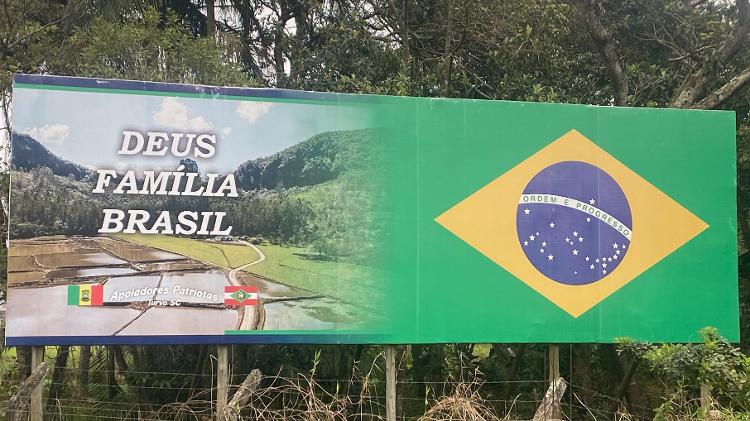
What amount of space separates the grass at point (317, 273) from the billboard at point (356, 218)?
0.02m

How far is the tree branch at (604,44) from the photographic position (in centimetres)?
978

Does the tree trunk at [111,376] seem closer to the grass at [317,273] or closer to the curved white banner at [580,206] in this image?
the grass at [317,273]

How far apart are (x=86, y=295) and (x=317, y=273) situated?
2143 mm

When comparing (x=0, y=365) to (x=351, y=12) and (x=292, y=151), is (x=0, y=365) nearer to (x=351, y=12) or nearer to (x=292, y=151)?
(x=292, y=151)

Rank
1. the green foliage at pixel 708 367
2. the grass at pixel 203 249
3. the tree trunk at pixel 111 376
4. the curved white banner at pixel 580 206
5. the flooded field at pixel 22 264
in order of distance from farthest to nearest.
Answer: the tree trunk at pixel 111 376 < the curved white banner at pixel 580 206 < the grass at pixel 203 249 < the flooded field at pixel 22 264 < the green foliage at pixel 708 367

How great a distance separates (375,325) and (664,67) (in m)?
6.62

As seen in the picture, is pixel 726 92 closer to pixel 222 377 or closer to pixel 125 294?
pixel 222 377

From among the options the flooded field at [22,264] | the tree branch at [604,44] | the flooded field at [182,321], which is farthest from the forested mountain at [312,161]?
the tree branch at [604,44]

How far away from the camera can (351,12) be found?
1048 centimetres

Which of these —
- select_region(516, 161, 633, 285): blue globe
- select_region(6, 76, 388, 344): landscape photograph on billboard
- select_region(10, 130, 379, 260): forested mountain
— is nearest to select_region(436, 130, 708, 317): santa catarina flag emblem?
select_region(516, 161, 633, 285): blue globe

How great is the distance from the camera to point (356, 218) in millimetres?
7133

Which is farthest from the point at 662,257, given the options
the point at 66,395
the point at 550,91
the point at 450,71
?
the point at 66,395

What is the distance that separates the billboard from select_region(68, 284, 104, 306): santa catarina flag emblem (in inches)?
0.7

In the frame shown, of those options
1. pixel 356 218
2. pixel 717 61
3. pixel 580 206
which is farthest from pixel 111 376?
pixel 717 61
